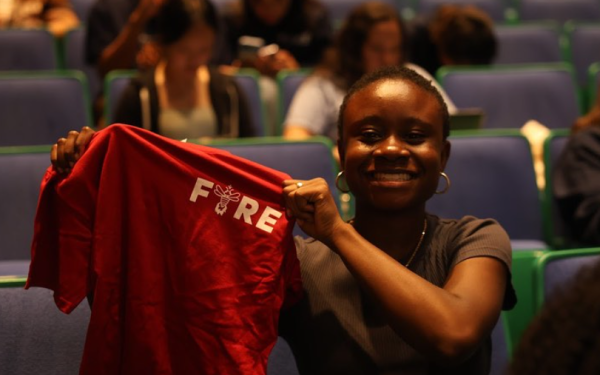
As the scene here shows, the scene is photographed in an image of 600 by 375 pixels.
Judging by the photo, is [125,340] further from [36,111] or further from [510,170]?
[36,111]

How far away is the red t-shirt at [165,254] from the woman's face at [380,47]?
1659 mm

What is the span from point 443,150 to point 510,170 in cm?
111

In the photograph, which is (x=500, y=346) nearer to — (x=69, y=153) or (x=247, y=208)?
(x=247, y=208)

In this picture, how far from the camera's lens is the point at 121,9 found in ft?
11.7

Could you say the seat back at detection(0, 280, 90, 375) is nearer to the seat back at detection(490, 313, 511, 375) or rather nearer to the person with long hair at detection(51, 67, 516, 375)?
the person with long hair at detection(51, 67, 516, 375)

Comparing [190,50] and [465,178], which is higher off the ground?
[190,50]

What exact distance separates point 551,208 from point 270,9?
1530 mm

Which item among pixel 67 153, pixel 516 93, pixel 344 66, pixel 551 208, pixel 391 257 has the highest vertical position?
pixel 67 153

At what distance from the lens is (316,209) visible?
1.36 m

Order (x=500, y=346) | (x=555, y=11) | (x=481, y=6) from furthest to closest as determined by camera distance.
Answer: (x=555, y=11), (x=481, y=6), (x=500, y=346)

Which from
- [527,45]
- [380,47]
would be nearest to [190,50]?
[380,47]

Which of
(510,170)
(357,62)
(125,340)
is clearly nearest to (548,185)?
(510,170)

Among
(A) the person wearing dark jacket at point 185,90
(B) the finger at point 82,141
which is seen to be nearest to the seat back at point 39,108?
(A) the person wearing dark jacket at point 185,90

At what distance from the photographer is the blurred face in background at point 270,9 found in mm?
3650
